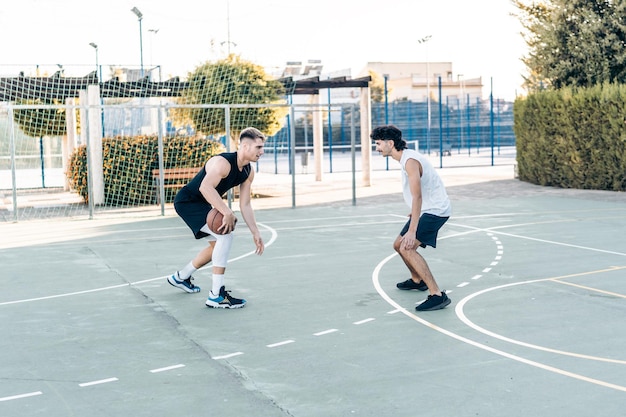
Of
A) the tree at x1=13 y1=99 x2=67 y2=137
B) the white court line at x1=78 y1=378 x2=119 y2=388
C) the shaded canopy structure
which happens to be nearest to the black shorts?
the white court line at x1=78 y1=378 x2=119 y2=388

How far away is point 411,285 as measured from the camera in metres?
8.27

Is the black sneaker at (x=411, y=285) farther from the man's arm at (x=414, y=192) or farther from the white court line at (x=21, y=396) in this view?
the white court line at (x=21, y=396)

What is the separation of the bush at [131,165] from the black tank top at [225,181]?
37.1 ft

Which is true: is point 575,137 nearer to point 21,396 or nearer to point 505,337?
point 505,337

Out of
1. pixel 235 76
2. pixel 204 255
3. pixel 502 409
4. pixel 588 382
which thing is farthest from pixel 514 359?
pixel 235 76

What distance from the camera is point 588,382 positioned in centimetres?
514

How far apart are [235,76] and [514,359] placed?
15.5m

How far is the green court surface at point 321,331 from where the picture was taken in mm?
4941

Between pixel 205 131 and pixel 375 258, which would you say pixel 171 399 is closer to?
pixel 375 258

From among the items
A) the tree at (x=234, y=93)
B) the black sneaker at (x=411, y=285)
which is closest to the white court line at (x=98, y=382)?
the black sneaker at (x=411, y=285)

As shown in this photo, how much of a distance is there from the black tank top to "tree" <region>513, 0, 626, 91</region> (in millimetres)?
15059

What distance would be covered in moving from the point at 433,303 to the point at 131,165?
12877mm

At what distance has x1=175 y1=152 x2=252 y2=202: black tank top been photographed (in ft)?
24.6

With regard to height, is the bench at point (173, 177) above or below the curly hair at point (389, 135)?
below
